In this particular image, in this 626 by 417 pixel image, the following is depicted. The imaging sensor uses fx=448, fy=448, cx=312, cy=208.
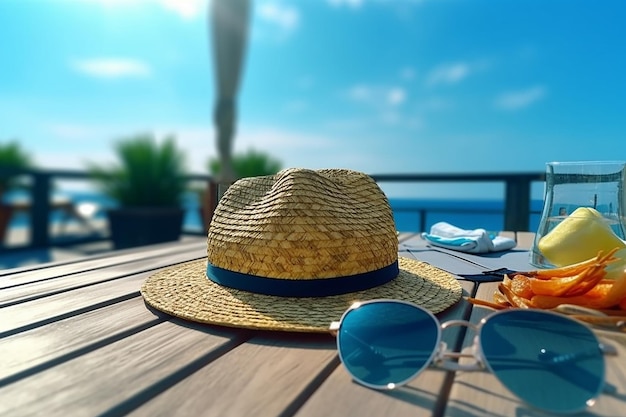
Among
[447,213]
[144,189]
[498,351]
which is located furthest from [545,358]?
[144,189]

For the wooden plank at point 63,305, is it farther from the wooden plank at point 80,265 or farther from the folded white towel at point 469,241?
the folded white towel at point 469,241

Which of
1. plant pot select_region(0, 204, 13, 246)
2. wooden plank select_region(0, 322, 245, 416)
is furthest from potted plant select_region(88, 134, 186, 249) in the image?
wooden plank select_region(0, 322, 245, 416)

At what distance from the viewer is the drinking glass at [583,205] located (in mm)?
1082

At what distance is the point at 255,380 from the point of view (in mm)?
594

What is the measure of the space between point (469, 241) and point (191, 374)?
46.8 inches

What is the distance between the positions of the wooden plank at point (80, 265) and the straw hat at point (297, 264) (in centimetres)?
47

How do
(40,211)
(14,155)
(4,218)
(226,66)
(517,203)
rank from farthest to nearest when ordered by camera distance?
(14,155) < (226,66) < (4,218) < (40,211) < (517,203)

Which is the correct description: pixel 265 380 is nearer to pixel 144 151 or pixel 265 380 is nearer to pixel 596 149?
pixel 596 149

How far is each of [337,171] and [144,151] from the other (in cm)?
361

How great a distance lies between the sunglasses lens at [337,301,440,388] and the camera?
0.59 metres

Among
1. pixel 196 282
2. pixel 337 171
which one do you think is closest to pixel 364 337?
pixel 196 282

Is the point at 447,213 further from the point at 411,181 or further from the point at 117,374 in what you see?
the point at 117,374

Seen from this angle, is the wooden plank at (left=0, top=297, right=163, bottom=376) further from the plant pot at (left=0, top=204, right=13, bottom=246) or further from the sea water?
the plant pot at (left=0, top=204, right=13, bottom=246)

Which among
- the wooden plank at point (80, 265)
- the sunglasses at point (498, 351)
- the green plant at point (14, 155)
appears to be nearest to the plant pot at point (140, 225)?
the wooden plank at point (80, 265)
